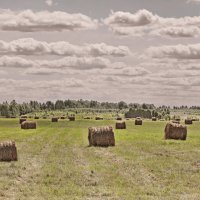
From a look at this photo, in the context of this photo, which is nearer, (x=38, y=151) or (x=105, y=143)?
(x=38, y=151)

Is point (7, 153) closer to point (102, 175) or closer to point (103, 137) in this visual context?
point (102, 175)

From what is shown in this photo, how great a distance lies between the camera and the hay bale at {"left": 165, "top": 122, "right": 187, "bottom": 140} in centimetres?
4247

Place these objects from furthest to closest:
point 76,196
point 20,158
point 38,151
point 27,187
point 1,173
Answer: point 38,151, point 20,158, point 1,173, point 27,187, point 76,196

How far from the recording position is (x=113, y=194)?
16.8 m

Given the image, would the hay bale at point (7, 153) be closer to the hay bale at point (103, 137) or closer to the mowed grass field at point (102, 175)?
the mowed grass field at point (102, 175)

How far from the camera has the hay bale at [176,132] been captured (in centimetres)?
4247

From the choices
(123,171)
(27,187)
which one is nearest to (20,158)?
(123,171)

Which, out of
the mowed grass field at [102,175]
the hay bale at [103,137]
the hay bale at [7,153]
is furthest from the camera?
the hay bale at [103,137]

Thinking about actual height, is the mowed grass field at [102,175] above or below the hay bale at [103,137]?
below

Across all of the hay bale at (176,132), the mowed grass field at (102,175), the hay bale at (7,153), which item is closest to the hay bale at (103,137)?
the mowed grass field at (102,175)

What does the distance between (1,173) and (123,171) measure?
528cm

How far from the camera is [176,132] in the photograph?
42.7 metres

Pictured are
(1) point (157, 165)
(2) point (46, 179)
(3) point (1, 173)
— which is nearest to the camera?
(2) point (46, 179)

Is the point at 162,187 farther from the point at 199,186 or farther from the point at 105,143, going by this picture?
the point at 105,143
